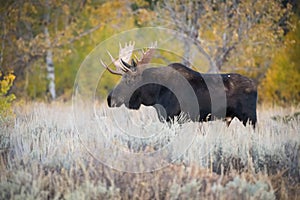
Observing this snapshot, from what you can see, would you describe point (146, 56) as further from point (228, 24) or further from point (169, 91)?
point (228, 24)

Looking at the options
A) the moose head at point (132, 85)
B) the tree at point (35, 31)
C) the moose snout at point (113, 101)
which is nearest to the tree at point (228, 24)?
the tree at point (35, 31)

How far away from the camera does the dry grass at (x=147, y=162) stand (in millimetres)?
5855

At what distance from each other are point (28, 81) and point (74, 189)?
47.1 feet

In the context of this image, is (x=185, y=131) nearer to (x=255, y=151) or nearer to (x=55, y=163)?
(x=255, y=151)

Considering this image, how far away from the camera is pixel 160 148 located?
24.4 ft

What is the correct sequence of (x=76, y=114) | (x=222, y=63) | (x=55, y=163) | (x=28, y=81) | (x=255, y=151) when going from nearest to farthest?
1. (x=55, y=163)
2. (x=255, y=151)
3. (x=76, y=114)
4. (x=222, y=63)
5. (x=28, y=81)

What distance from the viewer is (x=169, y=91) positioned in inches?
336

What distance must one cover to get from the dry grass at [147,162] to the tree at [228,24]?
21.1 ft

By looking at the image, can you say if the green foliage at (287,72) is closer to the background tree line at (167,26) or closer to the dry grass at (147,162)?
the background tree line at (167,26)

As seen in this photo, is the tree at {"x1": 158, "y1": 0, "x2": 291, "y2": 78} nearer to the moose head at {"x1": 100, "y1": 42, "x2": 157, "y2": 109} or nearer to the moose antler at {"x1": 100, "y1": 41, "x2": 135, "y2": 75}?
the moose antler at {"x1": 100, "y1": 41, "x2": 135, "y2": 75}

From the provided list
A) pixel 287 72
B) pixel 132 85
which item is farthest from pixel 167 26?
pixel 132 85

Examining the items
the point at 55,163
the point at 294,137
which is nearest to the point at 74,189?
the point at 55,163

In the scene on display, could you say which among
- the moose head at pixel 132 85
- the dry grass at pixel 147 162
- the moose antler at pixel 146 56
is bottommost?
the dry grass at pixel 147 162

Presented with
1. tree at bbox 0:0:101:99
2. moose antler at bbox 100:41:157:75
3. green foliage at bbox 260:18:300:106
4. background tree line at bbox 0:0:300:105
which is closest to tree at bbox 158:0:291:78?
background tree line at bbox 0:0:300:105
